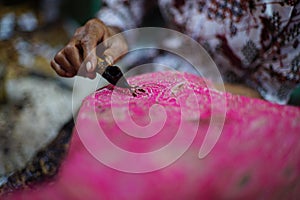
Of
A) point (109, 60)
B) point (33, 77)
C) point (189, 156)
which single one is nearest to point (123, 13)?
point (33, 77)

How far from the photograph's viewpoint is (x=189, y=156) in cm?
65

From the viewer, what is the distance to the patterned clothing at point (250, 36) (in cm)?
95

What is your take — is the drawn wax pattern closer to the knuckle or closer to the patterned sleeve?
the knuckle

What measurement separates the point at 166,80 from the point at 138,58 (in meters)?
0.46

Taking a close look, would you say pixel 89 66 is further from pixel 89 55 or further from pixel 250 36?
pixel 250 36

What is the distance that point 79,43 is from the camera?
0.86m

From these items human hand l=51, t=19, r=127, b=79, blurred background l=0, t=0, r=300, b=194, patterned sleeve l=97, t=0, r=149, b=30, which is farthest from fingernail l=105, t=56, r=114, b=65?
patterned sleeve l=97, t=0, r=149, b=30

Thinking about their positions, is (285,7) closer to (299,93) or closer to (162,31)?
(299,93)

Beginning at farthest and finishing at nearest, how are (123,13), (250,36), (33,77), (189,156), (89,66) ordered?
(33,77), (123,13), (250,36), (89,66), (189,156)

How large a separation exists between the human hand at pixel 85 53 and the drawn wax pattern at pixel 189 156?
7 cm

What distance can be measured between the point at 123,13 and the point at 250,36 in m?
0.36

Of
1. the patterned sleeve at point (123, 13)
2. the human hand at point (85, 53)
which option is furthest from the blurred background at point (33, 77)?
the human hand at point (85, 53)

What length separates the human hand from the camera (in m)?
0.78

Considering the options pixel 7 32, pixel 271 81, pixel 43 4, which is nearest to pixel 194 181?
pixel 271 81
